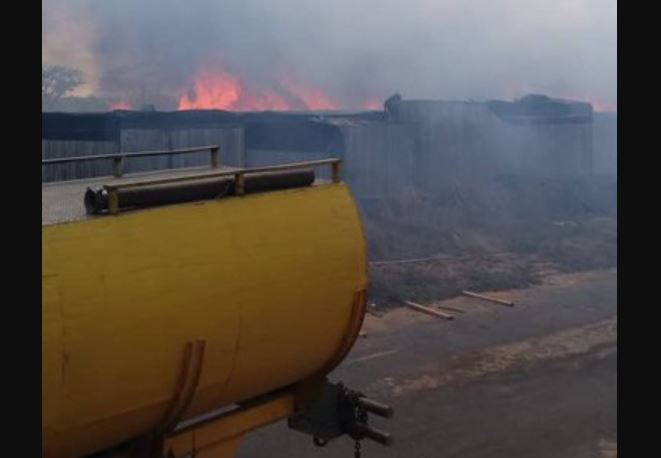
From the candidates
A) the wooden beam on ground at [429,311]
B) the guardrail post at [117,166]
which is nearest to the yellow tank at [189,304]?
the guardrail post at [117,166]

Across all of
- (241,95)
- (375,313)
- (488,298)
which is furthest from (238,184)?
(241,95)

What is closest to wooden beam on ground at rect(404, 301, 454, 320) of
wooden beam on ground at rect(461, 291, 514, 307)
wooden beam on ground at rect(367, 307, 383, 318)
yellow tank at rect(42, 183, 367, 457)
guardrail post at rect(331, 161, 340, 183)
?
wooden beam on ground at rect(367, 307, 383, 318)

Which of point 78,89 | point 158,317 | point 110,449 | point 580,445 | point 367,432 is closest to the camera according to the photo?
point 158,317

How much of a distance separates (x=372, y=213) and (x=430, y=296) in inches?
245

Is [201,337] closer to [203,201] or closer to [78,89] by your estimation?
[203,201]

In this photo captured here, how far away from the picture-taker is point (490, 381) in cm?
998

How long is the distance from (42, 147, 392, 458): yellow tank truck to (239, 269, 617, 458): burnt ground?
298 centimetres

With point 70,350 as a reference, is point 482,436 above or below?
below

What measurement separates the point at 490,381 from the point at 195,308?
267 inches

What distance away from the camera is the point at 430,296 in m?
14.5

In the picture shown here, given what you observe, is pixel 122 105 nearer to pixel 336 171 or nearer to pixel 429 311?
pixel 429 311

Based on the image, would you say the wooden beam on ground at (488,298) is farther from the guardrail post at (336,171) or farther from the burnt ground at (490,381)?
the guardrail post at (336,171)

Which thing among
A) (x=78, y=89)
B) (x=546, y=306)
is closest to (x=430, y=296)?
(x=546, y=306)

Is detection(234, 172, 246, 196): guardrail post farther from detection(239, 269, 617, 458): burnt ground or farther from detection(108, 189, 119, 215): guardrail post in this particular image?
detection(239, 269, 617, 458): burnt ground
